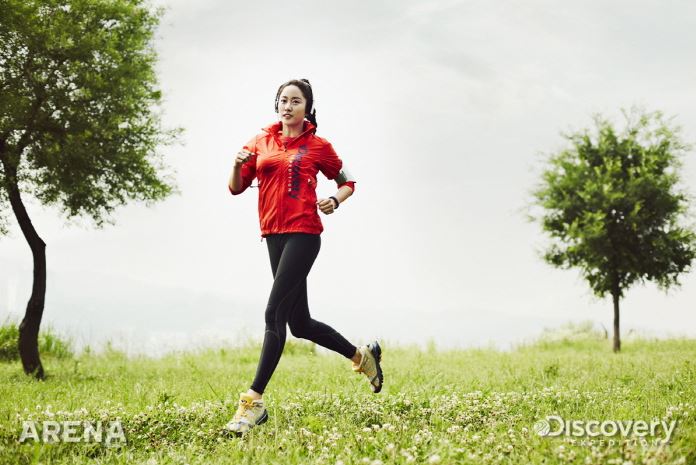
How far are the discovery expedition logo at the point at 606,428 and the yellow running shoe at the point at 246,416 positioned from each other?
8.00ft

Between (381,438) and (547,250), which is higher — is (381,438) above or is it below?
below

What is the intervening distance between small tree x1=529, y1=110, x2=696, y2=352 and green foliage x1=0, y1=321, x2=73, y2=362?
1457cm

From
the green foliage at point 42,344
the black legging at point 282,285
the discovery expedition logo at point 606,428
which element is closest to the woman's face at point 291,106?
the black legging at point 282,285

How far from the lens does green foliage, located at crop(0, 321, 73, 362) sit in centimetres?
1625

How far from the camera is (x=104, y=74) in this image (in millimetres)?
11906

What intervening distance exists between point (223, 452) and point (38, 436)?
1660 millimetres

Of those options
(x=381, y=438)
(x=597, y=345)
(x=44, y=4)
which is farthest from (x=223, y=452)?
(x=597, y=345)

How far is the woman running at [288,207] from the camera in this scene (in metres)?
5.83

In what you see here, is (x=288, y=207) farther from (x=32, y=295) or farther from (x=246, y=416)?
(x=32, y=295)

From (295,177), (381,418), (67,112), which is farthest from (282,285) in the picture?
(67,112)

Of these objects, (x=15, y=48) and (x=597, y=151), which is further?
(x=597, y=151)

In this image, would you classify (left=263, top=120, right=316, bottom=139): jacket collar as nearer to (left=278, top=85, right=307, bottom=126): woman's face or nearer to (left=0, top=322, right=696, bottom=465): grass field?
(left=278, top=85, right=307, bottom=126): woman's face

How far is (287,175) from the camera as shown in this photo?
602 centimetres

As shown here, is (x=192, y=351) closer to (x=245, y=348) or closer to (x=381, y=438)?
(x=245, y=348)
